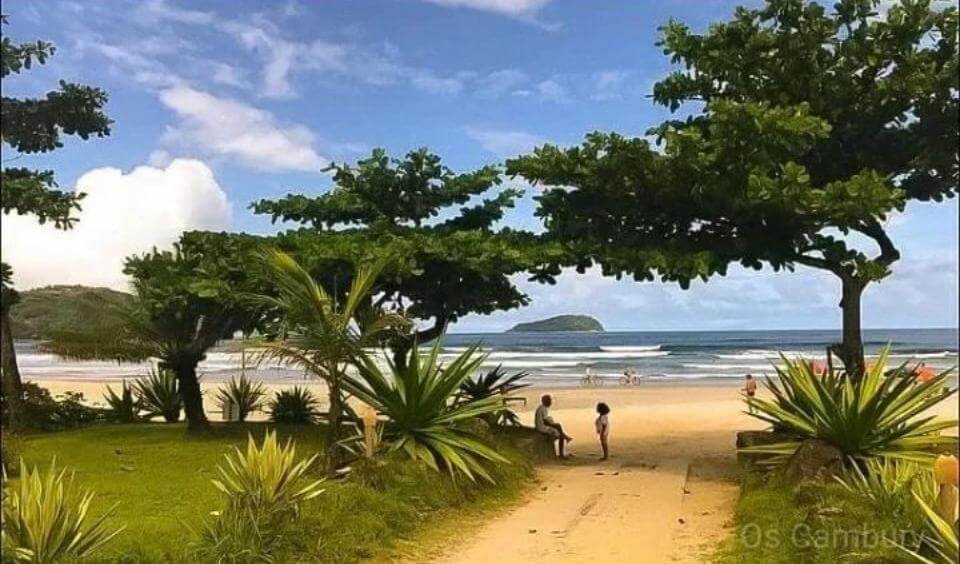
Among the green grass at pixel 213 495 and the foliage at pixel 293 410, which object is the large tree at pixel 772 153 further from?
the foliage at pixel 293 410

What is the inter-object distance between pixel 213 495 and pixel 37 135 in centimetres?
545

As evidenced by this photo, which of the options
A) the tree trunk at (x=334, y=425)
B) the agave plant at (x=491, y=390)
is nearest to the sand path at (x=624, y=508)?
the agave plant at (x=491, y=390)

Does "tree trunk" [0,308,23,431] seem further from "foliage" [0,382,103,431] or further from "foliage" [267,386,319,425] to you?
"foliage" [267,386,319,425]

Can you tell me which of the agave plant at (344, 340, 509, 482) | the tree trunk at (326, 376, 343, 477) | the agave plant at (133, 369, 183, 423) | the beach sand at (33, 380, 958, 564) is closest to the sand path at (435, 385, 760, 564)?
the beach sand at (33, 380, 958, 564)

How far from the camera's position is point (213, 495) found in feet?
28.4

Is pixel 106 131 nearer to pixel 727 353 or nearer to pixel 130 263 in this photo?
pixel 130 263

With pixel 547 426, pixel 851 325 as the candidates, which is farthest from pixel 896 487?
pixel 547 426

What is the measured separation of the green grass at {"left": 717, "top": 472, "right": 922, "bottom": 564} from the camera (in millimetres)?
5926

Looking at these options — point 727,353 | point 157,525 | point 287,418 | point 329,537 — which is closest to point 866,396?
point 329,537

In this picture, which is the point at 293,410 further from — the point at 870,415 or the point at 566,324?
the point at 566,324

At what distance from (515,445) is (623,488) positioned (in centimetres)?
209

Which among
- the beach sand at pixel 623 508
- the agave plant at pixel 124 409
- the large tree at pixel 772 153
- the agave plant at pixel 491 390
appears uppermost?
the large tree at pixel 772 153

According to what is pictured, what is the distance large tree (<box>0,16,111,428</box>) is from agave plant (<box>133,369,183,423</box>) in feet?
6.97

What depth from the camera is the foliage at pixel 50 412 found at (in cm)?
1462
